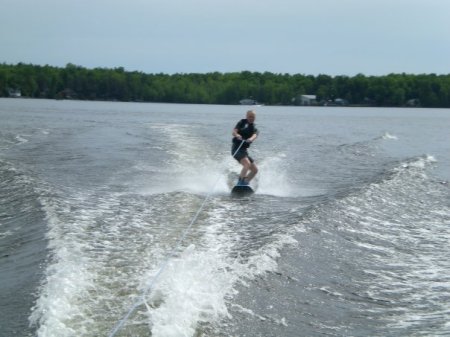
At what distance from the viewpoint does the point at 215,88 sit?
383 ft

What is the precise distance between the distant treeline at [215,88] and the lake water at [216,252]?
Result: 92928 millimetres

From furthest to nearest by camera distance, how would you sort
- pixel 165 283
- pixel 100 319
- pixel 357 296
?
1. pixel 357 296
2. pixel 165 283
3. pixel 100 319

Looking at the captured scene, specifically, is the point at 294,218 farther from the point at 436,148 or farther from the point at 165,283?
the point at 436,148

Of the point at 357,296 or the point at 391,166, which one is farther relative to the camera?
the point at 391,166

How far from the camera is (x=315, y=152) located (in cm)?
2570

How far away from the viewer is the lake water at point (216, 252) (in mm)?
6703

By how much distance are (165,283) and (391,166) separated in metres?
14.8

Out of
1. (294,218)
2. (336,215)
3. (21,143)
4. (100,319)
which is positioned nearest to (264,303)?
(100,319)

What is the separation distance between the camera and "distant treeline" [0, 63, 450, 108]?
10925cm

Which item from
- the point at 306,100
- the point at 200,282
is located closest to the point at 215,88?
the point at 306,100

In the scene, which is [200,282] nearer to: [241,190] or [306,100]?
[241,190]

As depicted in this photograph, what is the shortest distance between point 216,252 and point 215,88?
4278 inches

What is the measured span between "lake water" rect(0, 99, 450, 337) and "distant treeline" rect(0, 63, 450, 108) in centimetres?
9293

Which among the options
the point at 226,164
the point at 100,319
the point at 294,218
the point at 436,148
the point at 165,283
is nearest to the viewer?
the point at 100,319
